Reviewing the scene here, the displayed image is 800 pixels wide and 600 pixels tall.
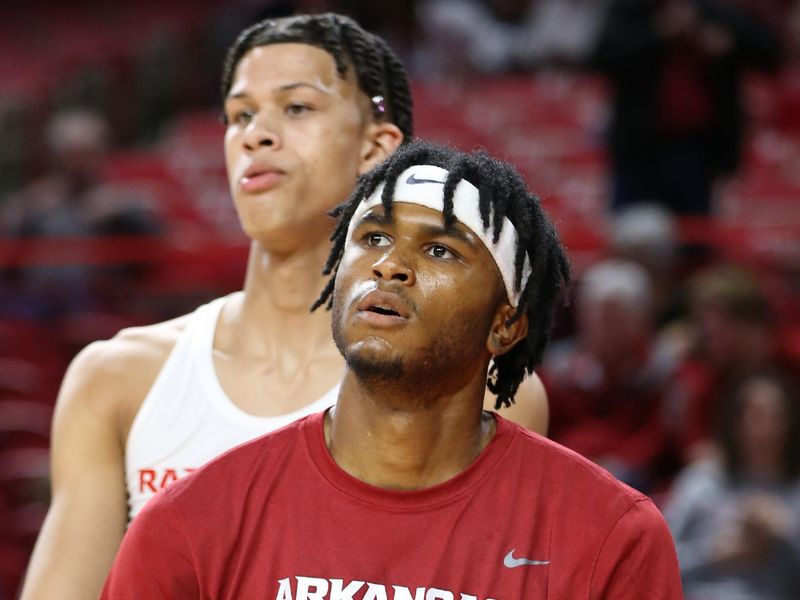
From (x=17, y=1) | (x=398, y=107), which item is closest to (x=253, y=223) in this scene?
(x=398, y=107)

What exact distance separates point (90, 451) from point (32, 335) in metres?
3.94

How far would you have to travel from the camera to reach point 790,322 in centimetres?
656

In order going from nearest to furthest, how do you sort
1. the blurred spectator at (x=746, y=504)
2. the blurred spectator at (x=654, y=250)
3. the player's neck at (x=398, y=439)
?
the player's neck at (x=398, y=439) → the blurred spectator at (x=746, y=504) → the blurred spectator at (x=654, y=250)

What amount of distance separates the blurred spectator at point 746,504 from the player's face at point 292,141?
2333mm

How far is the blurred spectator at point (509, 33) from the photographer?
10.3 metres

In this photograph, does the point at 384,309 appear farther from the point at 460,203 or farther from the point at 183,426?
the point at 183,426

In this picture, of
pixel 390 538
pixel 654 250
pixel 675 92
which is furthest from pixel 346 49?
pixel 675 92

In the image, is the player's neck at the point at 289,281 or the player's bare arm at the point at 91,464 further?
the player's neck at the point at 289,281

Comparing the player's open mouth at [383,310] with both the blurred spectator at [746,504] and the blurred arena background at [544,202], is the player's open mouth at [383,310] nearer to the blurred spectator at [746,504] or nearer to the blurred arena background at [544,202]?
the blurred arena background at [544,202]

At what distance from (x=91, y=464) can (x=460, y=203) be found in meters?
1.14

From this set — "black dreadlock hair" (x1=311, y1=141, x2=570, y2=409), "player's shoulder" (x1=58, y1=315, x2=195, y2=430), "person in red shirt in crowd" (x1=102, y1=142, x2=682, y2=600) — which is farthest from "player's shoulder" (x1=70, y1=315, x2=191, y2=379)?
"person in red shirt in crowd" (x1=102, y1=142, x2=682, y2=600)

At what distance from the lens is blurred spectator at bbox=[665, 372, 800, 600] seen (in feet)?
16.8

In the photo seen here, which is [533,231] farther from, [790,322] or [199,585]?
[790,322]

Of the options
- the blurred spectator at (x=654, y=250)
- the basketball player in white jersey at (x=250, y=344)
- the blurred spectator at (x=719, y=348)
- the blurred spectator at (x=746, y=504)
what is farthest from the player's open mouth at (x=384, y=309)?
the blurred spectator at (x=654, y=250)
